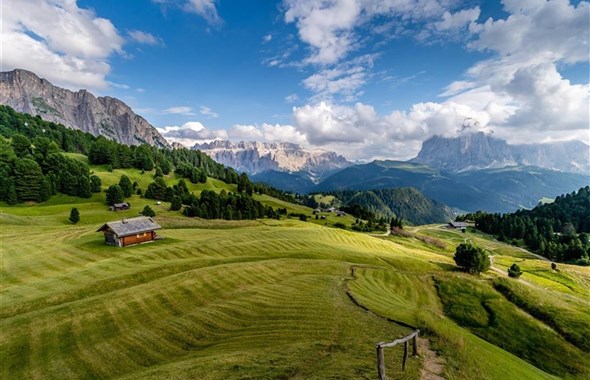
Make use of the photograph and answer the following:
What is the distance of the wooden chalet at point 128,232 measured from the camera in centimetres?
6481

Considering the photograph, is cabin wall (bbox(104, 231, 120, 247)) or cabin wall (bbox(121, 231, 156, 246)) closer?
cabin wall (bbox(104, 231, 120, 247))

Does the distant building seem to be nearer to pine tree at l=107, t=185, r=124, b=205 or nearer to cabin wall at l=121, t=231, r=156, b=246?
pine tree at l=107, t=185, r=124, b=205

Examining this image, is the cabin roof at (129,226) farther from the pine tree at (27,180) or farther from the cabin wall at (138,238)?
the pine tree at (27,180)

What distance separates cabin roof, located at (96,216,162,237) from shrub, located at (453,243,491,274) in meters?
68.5

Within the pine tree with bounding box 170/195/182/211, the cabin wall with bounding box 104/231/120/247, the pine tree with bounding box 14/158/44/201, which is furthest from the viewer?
the pine tree with bounding box 170/195/182/211

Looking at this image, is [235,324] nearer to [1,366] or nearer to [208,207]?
[1,366]

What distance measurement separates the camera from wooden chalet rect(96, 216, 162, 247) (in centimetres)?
6481

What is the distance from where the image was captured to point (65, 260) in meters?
52.5

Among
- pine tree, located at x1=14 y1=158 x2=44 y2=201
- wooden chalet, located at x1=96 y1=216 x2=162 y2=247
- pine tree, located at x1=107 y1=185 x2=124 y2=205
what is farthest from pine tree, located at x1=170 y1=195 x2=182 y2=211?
wooden chalet, located at x1=96 y1=216 x2=162 y2=247

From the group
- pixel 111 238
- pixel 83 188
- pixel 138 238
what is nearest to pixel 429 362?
pixel 138 238

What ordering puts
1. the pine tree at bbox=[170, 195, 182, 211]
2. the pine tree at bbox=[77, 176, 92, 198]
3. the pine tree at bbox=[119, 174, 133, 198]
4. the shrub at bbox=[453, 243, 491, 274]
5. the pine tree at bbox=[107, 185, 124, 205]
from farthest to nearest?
1. the pine tree at bbox=[119, 174, 133, 198]
2. the pine tree at bbox=[77, 176, 92, 198]
3. the pine tree at bbox=[170, 195, 182, 211]
4. the pine tree at bbox=[107, 185, 124, 205]
5. the shrub at bbox=[453, 243, 491, 274]

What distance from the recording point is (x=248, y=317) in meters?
30.8

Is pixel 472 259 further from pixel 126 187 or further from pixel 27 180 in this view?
pixel 27 180

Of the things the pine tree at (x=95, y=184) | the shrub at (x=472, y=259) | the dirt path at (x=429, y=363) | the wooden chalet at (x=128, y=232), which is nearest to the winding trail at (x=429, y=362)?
the dirt path at (x=429, y=363)
